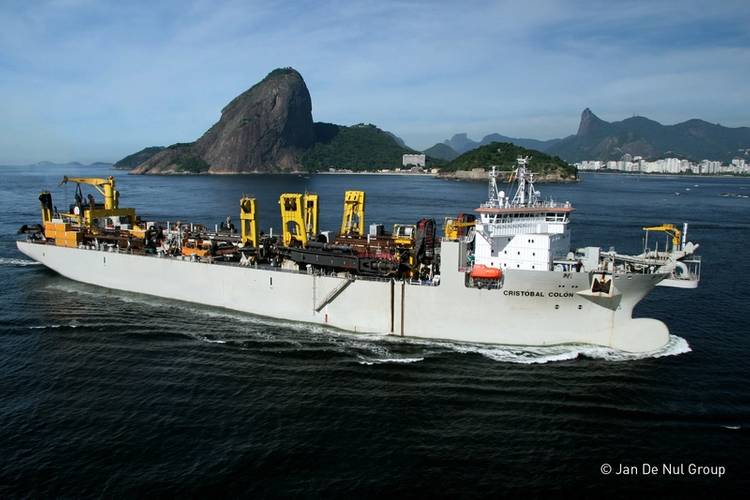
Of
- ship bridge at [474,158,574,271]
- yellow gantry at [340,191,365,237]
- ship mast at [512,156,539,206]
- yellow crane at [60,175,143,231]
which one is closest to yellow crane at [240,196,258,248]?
yellow gantry at [340,191,365,237]

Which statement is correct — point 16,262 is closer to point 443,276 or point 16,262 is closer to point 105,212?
point 105,212

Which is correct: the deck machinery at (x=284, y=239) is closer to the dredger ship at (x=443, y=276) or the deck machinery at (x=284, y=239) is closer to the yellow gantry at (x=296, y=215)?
the yellow gantry at (x=296, y=215)

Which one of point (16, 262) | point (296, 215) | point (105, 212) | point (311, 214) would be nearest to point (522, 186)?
point (296, 215)

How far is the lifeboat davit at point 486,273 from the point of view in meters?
24.0

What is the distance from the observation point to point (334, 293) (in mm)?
27656

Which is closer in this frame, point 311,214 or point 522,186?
point 522,186

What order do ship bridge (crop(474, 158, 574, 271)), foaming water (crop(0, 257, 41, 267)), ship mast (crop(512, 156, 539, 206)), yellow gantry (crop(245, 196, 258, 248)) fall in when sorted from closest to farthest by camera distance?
1. ship bridge (crop(474, 158, 574, 271))
2. ship mast (crop(512, 156, 539, 206))
3. yellow gantry (crop(245, 196, 258, 248))
4. foaming water (crop(0, 257, 41, 267))

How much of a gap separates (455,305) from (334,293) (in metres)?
6.39

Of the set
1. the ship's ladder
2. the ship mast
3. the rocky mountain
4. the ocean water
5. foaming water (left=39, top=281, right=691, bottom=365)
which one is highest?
the rocky mountain

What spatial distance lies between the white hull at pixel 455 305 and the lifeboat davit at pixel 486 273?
1.54 feet

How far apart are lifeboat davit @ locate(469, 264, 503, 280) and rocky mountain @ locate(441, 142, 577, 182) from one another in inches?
4916

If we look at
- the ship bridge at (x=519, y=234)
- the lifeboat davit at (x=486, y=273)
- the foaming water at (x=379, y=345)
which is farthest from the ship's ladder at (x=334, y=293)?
the ship bridge at (x=519, y=234)

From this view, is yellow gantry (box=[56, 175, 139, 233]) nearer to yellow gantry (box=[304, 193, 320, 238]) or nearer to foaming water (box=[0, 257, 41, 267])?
foaming water (box=[0, 257, 41, 267])

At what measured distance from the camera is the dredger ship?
23.9 meters
